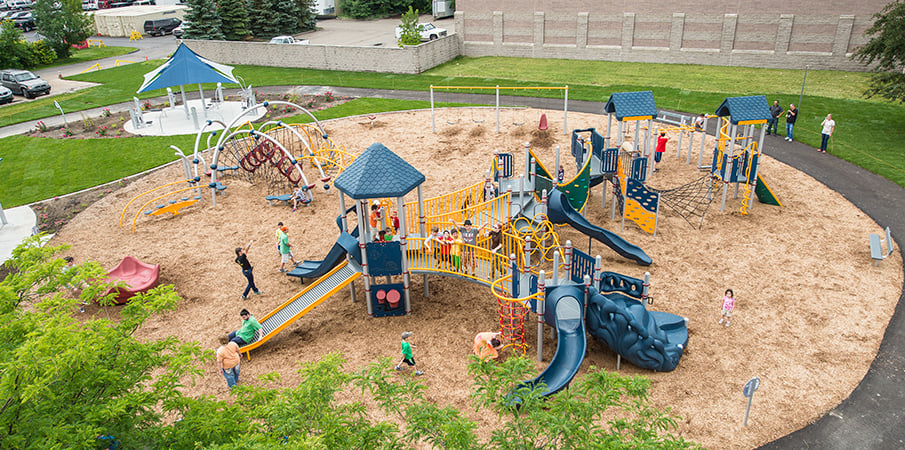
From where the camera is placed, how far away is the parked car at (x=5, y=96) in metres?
38.5

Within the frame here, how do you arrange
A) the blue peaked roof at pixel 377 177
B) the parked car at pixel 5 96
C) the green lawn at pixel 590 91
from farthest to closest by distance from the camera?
the parked car at pixel 5 96, the green lawn at pixel 590 91, the blue peaked roof at pixel 377 177

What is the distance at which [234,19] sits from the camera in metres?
50.1

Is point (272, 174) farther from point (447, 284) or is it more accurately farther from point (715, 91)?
point (715, 91)

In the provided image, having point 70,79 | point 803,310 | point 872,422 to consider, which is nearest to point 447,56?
point 70,79

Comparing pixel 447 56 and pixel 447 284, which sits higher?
pixel 447 56

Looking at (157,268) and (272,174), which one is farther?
(272,174)

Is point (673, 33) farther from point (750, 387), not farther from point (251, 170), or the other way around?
point (750, 387)

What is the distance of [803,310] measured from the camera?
583 inches

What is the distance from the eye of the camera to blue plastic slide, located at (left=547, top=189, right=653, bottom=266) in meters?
16.9

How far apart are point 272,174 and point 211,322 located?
9.92 m

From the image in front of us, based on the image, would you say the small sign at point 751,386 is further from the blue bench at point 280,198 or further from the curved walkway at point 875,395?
the blue bench at point 280,198

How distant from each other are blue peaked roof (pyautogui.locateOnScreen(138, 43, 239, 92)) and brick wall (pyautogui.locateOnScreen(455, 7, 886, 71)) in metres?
19.8

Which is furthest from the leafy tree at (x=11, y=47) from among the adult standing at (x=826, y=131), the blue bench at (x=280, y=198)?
the adult standing at (x=826, y=131)

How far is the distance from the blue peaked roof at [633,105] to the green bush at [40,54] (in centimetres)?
4855
